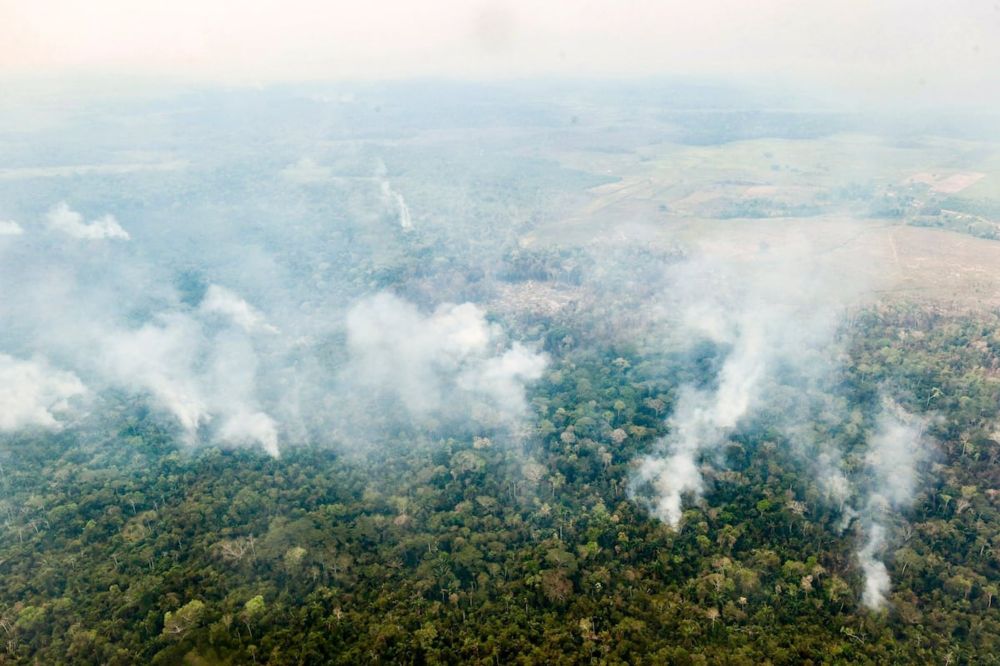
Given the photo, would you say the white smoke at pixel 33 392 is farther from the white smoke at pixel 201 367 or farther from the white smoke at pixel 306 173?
the white smoke at pixel 306 173

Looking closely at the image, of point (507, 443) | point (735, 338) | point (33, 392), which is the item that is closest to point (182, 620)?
point (507, 443)

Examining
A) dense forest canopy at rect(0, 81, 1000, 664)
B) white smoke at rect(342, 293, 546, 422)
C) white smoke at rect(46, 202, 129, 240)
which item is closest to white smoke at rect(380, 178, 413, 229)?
dense forest canopy at rect(0, 81, 1000, 664)

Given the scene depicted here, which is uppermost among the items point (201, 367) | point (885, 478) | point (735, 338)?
point (735, 338)

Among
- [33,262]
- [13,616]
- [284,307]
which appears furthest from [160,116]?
[13,616]

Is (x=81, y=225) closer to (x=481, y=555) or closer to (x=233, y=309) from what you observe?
(x=233, y=309)

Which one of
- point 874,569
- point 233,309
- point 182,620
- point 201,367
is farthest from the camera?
point 233,309

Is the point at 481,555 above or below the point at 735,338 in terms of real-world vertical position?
below
